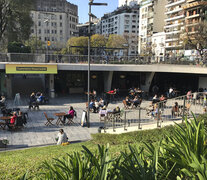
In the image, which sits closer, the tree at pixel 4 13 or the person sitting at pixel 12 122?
the person sitting at pixel 12 122

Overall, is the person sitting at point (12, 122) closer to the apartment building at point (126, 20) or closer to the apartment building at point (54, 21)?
the apartment building at point (54, 21)

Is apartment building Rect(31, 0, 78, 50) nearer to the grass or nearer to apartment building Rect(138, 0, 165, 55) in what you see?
apartment building Rect(138, 0, 165, 55)

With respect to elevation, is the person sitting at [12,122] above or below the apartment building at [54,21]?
below

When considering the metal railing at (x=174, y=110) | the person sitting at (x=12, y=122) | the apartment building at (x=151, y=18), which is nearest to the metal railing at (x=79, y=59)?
the person sitting at (x=12, y=122)

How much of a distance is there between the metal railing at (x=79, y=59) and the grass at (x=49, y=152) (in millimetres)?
14763

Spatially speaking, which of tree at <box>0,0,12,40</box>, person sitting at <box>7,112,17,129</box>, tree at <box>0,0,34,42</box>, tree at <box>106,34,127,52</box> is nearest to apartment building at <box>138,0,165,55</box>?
tree at <box>106,34,127,52</box>

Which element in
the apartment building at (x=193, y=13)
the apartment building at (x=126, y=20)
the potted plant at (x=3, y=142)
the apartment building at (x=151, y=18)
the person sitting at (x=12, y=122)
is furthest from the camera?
the apartment building at (x=126, y=20)

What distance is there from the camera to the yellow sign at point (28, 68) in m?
20.9

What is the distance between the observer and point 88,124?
13484mm

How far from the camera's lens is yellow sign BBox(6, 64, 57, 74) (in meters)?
20.9

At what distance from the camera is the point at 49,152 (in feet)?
24.9

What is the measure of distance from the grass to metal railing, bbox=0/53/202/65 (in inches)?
581

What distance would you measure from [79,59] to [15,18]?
1603 cm

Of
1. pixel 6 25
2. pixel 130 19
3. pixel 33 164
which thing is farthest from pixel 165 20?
pixel 33 164
